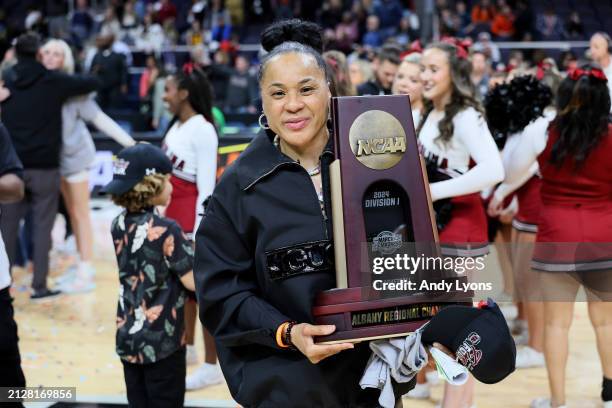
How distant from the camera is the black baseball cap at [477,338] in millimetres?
1741

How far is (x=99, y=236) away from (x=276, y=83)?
6.31m

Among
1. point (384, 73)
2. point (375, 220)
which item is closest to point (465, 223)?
point (375, 220)

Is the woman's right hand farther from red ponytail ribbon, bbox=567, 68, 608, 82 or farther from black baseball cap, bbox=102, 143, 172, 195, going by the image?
red ponytail ribbon, bbox=567, 68, 608, 82

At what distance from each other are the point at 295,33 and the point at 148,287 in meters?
1.19

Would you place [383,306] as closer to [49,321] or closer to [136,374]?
[136,374]

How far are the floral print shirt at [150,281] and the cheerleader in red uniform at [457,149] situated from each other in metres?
1.14

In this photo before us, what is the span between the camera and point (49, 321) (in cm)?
562

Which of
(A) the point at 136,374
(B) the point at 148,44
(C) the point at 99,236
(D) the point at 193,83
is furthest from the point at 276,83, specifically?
(B) the point at 148,44

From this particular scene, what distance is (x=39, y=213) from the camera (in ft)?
19.9

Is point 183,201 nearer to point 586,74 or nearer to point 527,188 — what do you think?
point 527,188

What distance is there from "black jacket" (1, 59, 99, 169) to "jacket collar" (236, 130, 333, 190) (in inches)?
167

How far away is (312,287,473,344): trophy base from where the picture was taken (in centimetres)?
182

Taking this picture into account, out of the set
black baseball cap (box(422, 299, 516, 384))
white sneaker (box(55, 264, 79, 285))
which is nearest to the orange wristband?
black baseball cap (box(422, 299, 516, 384))

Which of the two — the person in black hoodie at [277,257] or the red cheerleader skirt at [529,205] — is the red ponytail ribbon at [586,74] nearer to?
the red cheerleader skirt at [529,205]
